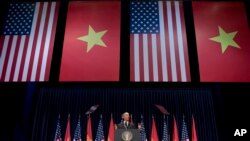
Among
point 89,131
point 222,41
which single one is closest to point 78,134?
point 89,131

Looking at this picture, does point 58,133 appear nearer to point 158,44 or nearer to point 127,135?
point 158,44

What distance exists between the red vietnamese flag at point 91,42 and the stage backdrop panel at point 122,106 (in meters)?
2.33

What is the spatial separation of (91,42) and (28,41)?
1.66m

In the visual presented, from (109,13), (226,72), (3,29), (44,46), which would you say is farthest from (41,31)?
(226,72)

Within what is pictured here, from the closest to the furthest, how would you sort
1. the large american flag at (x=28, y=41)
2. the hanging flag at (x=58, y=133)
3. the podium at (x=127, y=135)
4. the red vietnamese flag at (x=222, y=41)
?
the podium at (x=127, y=135)
the red vietnamese flag at (x=222, y=41)
the large american flag at (x=28, y=41)
the hanging flag at (x=58, y=133)

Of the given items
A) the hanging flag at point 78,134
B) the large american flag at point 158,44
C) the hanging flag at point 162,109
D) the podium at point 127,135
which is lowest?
the podium at point 127,135

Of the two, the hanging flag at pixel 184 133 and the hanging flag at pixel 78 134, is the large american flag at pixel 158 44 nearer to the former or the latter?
the hanging flag at pixel 184 133

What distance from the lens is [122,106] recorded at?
9.72 m

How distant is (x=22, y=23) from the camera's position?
8203mm

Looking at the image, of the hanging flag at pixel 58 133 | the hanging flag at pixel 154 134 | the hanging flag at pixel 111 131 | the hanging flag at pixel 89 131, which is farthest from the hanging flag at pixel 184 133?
the hanging flag at pixel 58 133

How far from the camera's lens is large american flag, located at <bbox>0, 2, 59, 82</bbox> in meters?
7.61

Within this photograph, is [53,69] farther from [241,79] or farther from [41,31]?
[241,79]

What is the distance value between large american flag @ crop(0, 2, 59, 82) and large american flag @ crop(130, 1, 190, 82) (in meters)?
2.22

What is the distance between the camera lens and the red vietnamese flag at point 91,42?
7.64 meters
